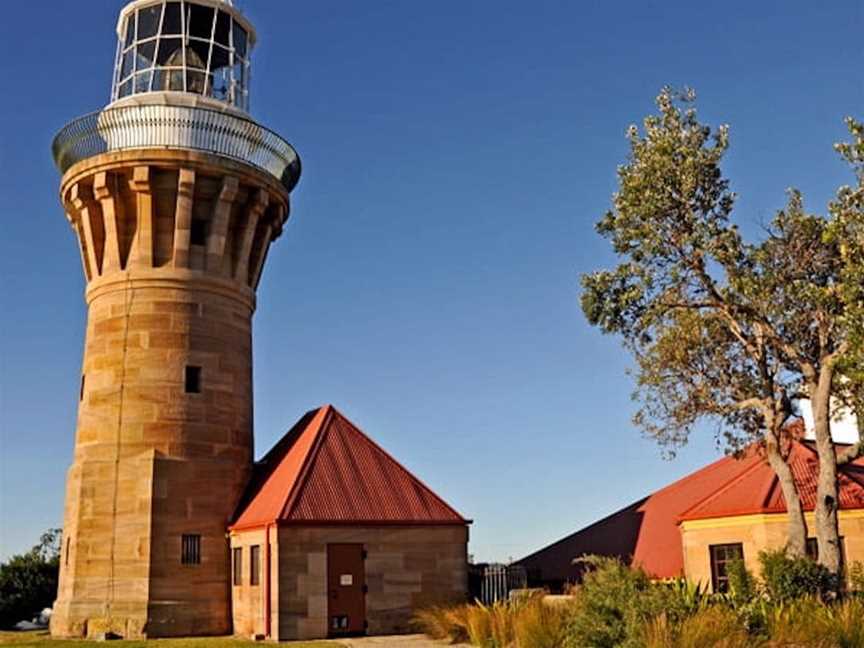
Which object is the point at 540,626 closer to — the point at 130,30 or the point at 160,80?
the point at 160,80

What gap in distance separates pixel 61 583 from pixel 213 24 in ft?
60.4

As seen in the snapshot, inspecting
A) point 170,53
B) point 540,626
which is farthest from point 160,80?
point 540,626

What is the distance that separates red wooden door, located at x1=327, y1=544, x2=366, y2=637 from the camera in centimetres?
2444

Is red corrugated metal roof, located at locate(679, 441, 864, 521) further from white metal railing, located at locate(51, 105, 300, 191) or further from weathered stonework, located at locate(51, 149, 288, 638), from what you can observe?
white metal railing, located at locate(51, 105, 300, 191)

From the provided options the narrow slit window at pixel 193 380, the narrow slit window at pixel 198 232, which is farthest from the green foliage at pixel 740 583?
the narrow slit window at pixel 198 232

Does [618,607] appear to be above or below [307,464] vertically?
below

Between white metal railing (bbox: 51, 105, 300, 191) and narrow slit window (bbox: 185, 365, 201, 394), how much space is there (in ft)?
22.5

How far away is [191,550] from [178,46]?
16.3 m

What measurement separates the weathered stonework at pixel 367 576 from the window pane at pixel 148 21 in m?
16.6

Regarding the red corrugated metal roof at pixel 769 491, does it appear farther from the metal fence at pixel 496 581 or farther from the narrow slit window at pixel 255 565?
the narrow slit window at pixel 255 565

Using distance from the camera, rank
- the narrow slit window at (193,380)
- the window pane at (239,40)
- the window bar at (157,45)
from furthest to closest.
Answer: the window pane at (239,40) < the window bar at (157,45) < the narrow slit window at (193,380)

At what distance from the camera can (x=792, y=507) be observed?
963 inches

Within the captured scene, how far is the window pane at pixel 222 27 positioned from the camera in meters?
30.9

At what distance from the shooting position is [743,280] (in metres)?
22.8
